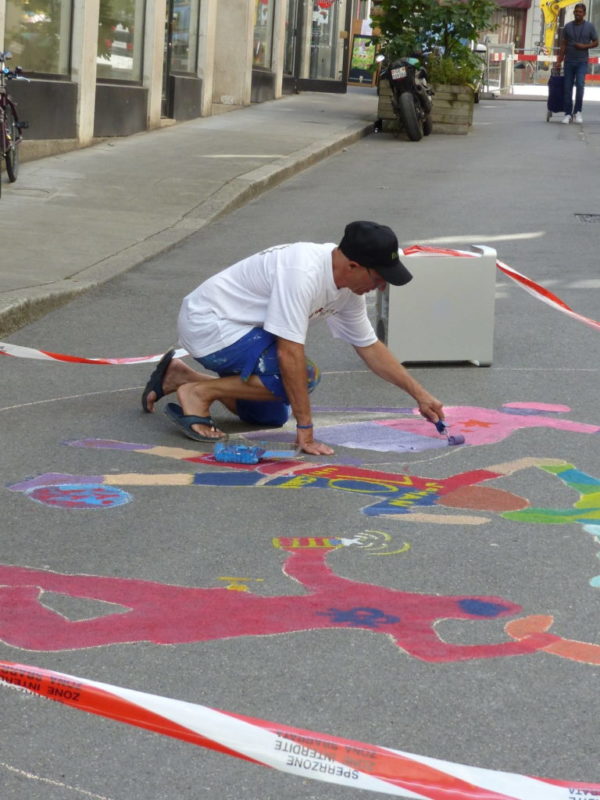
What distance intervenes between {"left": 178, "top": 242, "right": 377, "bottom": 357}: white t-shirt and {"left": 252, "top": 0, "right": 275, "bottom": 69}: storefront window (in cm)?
1960

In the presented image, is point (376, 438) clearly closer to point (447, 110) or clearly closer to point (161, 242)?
point (161, 242)

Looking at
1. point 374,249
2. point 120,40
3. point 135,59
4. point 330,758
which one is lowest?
point 330,758

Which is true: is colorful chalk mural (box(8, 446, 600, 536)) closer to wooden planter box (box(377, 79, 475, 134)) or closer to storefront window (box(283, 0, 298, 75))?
wooden planter box (box(377, 79, 475, 134))

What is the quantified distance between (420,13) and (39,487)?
56.5 feet

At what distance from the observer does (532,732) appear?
3.24 meters

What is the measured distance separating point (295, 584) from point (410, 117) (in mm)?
16676

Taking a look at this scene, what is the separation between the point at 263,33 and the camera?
84.9ft

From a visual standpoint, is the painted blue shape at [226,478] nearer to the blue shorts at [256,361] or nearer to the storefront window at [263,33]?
the blue shorts at [256,361]

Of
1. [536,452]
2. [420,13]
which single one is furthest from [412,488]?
[420,13]

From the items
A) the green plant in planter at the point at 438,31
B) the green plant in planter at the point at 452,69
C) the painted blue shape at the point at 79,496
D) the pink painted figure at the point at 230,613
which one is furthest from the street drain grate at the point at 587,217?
the pink painted figure at the point at 230,613

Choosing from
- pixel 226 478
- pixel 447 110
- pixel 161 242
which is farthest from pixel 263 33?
pixel 226 478

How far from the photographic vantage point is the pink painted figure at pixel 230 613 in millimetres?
3707

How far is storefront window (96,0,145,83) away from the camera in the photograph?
1780cm

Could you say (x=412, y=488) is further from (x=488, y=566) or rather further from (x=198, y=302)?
(x=198, y=302)
